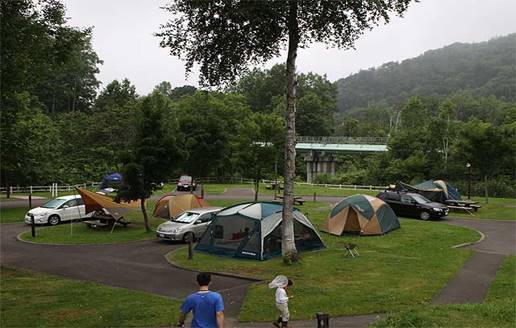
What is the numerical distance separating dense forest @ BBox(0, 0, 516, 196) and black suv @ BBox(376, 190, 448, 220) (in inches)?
297

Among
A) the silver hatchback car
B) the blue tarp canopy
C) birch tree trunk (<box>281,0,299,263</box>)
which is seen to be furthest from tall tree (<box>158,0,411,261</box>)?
the blue tarp canopy

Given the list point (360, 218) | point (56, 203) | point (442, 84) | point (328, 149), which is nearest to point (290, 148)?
point (360, 218)

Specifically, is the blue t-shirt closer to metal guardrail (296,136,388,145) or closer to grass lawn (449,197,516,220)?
grass lawn (449,197,516,220)

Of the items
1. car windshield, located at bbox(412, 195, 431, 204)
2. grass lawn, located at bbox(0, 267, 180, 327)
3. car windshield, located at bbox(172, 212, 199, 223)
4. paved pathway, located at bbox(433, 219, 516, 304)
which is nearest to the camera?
grass lawn, located at bbox(0, 267, 180, 327)

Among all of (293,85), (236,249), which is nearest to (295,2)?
→ (293,85)

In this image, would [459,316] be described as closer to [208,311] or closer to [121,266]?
[208,311]

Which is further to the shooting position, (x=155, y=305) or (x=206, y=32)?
(x=206, y=32)

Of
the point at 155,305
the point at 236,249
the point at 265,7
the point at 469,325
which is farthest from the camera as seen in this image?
the point at 236,249

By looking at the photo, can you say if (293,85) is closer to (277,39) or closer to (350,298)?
(277,39)

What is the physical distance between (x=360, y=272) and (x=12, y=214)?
2285cm

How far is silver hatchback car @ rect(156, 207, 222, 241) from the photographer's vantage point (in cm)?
2085

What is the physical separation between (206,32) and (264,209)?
6.50 m

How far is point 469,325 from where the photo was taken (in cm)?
885

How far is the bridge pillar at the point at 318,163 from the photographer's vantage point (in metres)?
70.7
